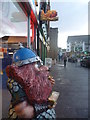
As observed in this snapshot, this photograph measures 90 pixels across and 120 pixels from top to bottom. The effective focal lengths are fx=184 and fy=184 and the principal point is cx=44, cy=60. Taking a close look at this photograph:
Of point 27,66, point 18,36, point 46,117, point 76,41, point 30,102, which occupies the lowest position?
point 46,117

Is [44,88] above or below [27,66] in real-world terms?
below

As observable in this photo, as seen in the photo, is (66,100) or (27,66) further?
(66,100)

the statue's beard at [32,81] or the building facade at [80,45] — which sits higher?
the building facade at [80,45]

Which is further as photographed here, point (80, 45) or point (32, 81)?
point (80, 45)

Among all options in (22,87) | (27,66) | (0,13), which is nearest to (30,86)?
(22,87)

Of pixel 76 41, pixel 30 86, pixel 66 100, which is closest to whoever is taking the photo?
pixel 30 86

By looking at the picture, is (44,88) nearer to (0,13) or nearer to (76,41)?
(0,13)

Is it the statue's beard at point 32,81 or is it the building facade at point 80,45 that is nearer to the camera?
the statue's beard at point 32,81

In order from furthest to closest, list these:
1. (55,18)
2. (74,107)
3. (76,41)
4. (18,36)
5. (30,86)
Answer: (76,41), (55,18), (18,36), (74,107), (30,86)

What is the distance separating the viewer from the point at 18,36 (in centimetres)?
752

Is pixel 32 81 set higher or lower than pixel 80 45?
lower

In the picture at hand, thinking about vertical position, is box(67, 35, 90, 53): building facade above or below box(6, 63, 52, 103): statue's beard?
above

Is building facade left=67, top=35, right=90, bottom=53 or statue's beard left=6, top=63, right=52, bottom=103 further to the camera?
building facade left=67, top=35, right=90, bottom=53

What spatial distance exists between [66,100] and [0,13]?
134 inches
